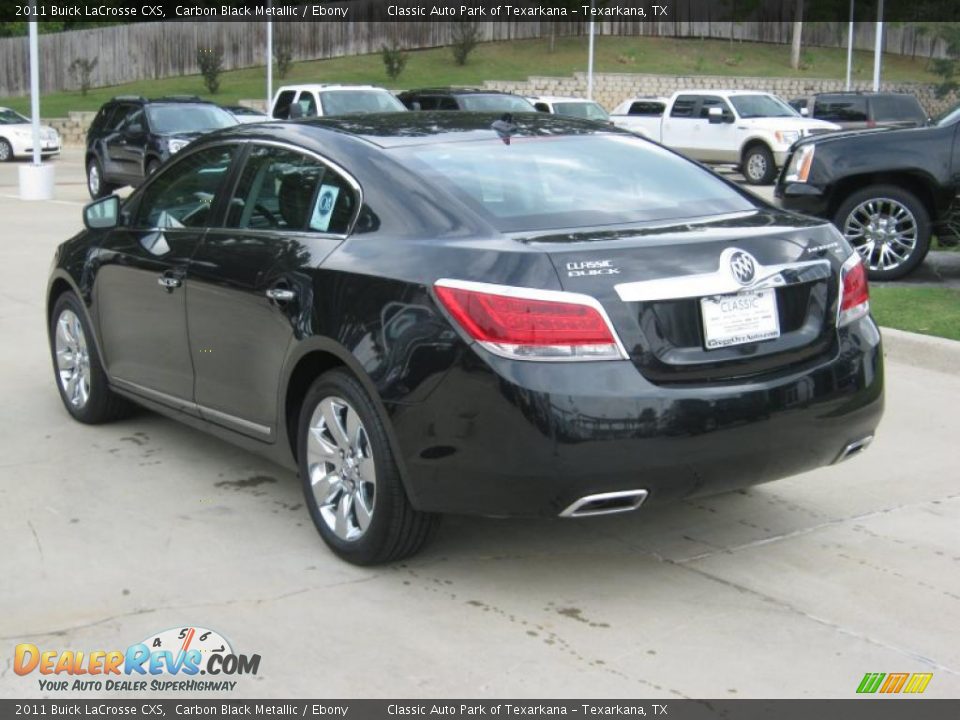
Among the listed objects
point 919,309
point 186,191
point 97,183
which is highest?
point 186,191

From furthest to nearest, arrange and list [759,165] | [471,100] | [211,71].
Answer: [211,71] → [759,165] → [471,100]

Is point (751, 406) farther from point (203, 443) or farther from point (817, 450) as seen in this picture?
point (203, 443)

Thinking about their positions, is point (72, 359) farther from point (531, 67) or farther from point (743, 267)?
point (531, 67)

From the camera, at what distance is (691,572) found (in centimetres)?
470

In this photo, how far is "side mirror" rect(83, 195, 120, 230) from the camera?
6.32 meters

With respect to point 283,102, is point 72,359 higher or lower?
lower

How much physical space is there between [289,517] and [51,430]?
6.52ft

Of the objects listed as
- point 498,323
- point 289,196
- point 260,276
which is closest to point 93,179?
point 289,196

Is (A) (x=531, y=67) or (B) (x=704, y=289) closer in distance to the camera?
(B) (x=704, y=289)

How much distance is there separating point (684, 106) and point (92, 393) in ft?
80.6

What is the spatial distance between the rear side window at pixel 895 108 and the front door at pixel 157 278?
875 inches

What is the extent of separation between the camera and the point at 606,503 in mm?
4176
